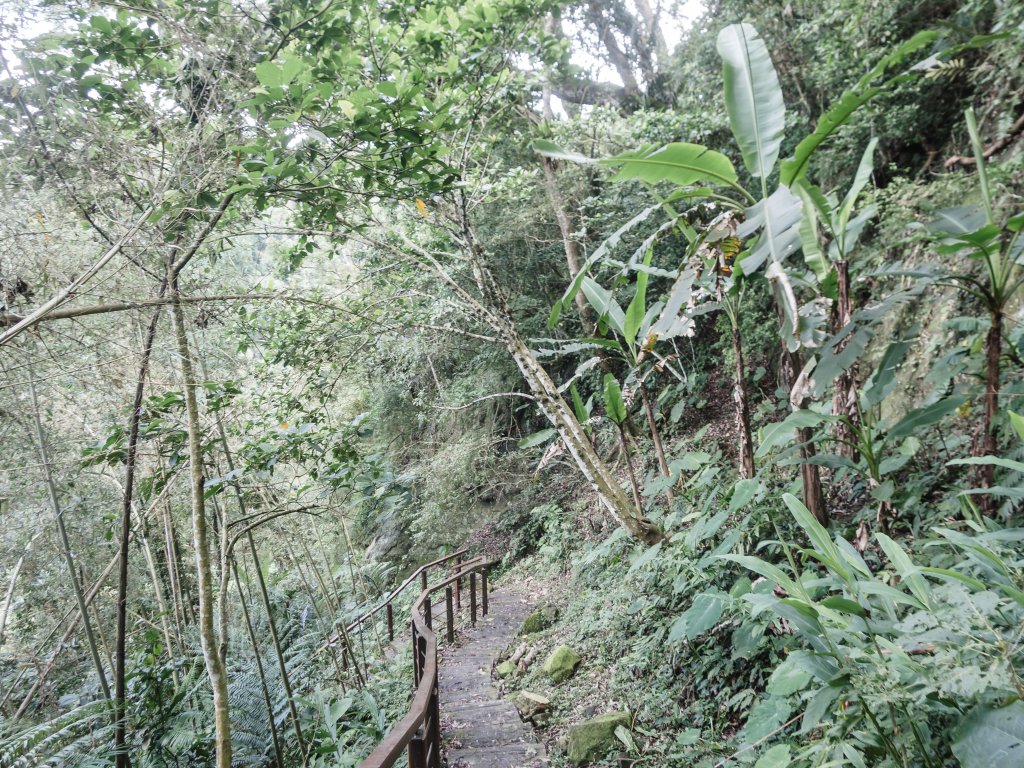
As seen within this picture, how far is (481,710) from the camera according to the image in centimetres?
424

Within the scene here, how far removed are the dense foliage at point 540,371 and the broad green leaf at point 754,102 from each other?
0.05 feet

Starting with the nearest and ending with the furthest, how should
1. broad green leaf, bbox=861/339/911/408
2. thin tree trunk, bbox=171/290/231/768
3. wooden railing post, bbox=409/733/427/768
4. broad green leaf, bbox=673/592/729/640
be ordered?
1. wooden railing post, bbox=409/733/427/768
2. broad green leaf, bbox=861/339/911/408
3. broad green leaf, bbox=673/592/729/640
4. thin tree trunk, bbox=171/290/231/768

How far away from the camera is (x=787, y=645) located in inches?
102

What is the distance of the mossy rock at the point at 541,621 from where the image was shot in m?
5.82

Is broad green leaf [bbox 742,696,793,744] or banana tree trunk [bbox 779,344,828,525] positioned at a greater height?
banana tree trunk [bbox 779,344,828,525]

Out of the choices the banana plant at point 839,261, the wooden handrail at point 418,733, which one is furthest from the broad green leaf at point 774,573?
the wooden handrail at point 418,733

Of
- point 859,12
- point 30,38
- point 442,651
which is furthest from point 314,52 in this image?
point 442,651

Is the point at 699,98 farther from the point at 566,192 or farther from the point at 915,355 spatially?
the point at 915,355

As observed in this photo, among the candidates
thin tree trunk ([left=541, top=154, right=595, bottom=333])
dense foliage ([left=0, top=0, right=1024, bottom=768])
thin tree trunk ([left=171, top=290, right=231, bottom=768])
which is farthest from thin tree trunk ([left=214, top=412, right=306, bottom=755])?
thin tree trunk ([left=541, top=154, right=595, bottom=333])

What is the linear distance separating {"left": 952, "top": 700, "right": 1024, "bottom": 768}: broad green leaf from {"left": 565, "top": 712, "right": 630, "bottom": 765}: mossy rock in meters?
2.21

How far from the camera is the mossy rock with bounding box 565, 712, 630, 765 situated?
312cm

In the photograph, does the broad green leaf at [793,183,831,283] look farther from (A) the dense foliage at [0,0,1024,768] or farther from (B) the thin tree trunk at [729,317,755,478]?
(B) the thin tree trunk at [729,317,755,478]

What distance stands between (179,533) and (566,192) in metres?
7.01

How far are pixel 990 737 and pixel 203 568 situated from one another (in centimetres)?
305
